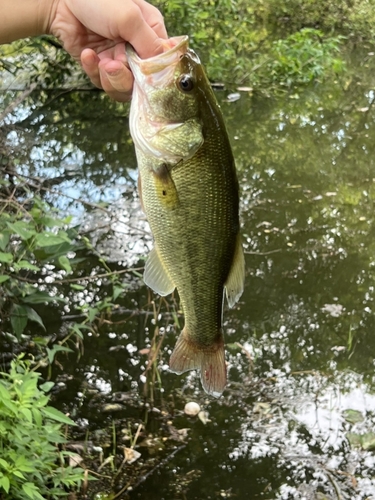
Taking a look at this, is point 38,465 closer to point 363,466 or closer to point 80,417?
point 80,417

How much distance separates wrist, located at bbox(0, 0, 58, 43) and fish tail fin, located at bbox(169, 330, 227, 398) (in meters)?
1.16

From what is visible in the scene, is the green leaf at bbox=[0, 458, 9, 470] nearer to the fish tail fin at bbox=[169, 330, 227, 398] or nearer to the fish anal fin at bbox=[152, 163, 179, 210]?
the fish tail fin at bbox=[169, 330, 227, 398]

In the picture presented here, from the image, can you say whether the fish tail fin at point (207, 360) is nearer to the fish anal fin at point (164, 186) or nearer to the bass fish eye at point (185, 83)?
the fish anal fin at point (164, 186)

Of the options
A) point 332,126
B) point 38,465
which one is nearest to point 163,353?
point 38,465

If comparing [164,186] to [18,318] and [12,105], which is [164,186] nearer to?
[18,318]

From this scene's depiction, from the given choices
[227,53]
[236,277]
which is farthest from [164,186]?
[227,53]

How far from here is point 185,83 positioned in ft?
5.29

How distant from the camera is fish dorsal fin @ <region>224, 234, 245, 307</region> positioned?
180 cm

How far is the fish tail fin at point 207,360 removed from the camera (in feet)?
6.37

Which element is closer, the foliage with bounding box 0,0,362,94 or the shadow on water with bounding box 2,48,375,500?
the shadow on water with bounding box 2,48,375,500

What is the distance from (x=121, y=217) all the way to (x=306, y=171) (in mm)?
2297

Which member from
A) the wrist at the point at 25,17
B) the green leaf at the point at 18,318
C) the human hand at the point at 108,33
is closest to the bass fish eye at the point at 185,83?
the human hand at the point at 108,33

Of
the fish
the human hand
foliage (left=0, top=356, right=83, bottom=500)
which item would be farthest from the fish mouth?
foliage (left=0, top=356, right=83, bottom=500)

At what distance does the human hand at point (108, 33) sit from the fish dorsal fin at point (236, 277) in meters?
0.56
